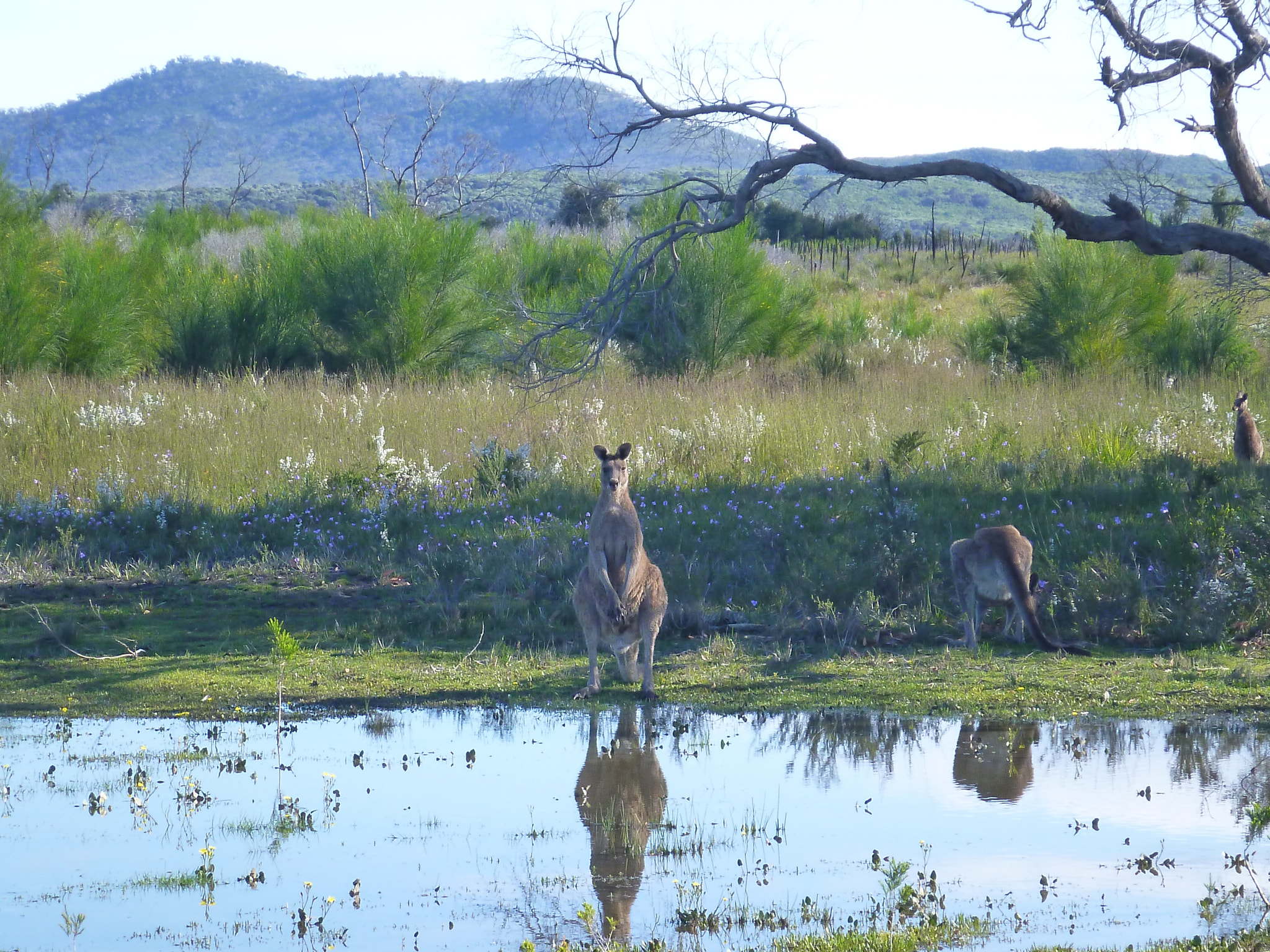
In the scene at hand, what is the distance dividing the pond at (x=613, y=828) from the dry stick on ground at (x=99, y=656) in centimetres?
164

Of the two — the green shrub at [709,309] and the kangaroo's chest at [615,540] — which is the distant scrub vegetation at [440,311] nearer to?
the green shrub at [709,309]

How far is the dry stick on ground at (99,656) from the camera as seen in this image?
31.1ft

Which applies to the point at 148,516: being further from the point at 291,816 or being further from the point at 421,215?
the point at 421,215

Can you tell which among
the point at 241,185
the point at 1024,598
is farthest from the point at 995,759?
the point at 241,185

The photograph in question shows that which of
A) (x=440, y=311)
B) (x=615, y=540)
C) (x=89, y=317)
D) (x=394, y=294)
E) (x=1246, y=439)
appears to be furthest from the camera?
(x=440, y=311)

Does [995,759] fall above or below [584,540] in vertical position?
below

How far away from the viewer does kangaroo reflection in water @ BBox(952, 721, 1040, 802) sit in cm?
628

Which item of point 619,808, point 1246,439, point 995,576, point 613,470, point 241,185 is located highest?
point 241,185

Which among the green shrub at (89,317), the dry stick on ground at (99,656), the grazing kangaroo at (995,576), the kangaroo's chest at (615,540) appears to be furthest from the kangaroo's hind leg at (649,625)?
the green shrub at (89,317)

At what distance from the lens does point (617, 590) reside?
8.23 meters

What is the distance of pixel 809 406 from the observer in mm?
17500

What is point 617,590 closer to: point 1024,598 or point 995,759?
point 995,759

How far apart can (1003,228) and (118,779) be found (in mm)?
114390

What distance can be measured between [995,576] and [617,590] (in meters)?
2.91
